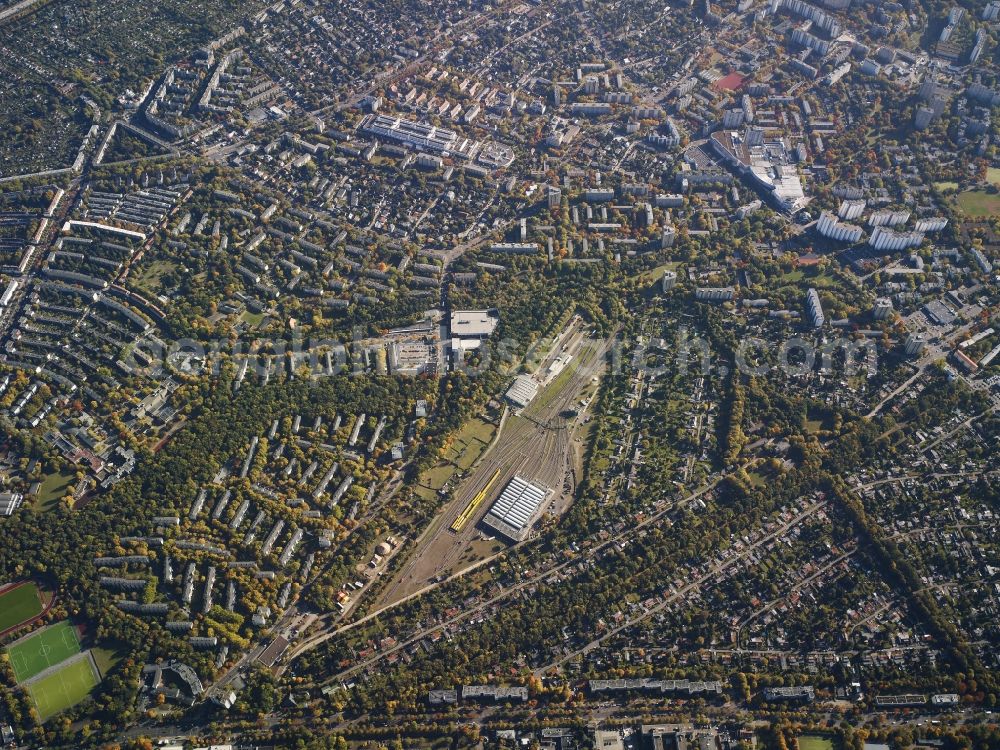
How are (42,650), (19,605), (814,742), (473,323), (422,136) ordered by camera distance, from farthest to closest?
(422,136)
(473,323)
(19,605)
(42,650)
(814,742)

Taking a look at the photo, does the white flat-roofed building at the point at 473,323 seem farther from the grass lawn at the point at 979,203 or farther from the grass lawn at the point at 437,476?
the grass lawn at the point at 979,203

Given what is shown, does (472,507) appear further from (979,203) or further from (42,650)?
(979,203)

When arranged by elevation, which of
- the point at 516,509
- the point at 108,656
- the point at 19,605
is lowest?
the point at 108,656

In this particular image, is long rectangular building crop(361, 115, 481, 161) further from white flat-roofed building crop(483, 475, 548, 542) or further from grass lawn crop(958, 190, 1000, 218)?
grass lawn crop(958, 190, 1000, 218)

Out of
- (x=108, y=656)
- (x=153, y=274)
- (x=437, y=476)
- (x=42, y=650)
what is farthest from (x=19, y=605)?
(x=153, y=274)

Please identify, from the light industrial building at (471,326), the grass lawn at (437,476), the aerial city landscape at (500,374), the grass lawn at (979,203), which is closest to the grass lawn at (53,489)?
the aerial city landscape at (500,374)

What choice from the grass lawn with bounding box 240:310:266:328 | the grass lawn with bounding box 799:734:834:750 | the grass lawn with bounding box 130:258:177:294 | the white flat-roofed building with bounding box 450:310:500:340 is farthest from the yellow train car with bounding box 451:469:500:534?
the grass lawn with bounding box 130:258:177:294
